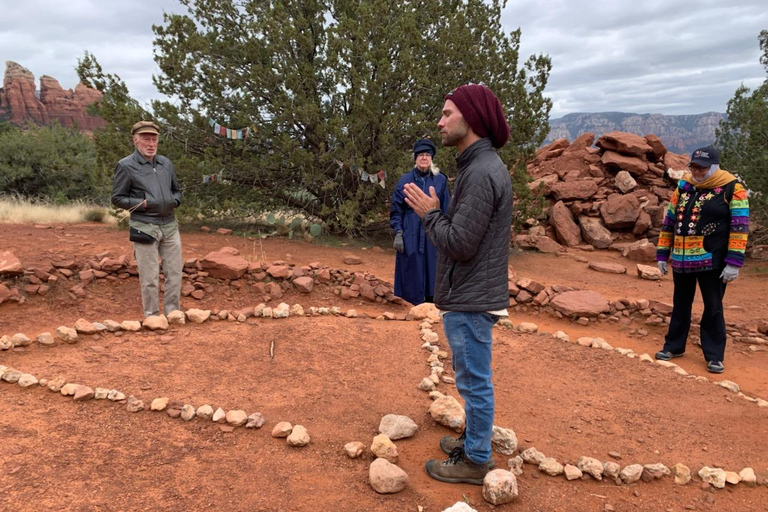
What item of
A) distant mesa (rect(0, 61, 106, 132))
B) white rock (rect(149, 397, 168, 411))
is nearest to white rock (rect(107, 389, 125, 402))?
white rock (rect(149, 397, 168, 411))

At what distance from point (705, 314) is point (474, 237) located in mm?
3870

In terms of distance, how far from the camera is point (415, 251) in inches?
192

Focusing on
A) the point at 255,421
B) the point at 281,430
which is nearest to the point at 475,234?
the point at 281,430

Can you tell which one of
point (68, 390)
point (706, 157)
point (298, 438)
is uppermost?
point (706, 157)

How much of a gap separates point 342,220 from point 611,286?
4.60 metres

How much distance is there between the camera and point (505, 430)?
10.1 feet

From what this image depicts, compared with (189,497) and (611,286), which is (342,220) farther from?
(189,497)

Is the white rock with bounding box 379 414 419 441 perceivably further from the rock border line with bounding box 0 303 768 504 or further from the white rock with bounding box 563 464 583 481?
the white rock with bounding box 563 464 583 481

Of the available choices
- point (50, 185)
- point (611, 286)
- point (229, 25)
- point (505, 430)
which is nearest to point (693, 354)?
point (611, 286)

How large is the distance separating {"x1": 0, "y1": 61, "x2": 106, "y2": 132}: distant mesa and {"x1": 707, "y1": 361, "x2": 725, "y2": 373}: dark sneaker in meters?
78.6

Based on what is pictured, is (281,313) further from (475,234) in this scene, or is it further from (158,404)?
(475,234)

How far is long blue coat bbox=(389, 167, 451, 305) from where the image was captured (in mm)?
4844

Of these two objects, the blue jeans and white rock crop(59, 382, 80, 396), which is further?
white rock crop(59, 382, 80, 396)

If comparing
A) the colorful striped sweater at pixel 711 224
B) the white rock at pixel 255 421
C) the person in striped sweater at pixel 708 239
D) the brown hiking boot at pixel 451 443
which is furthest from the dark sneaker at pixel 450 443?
the colorful striped sweater at pixel 711 224
